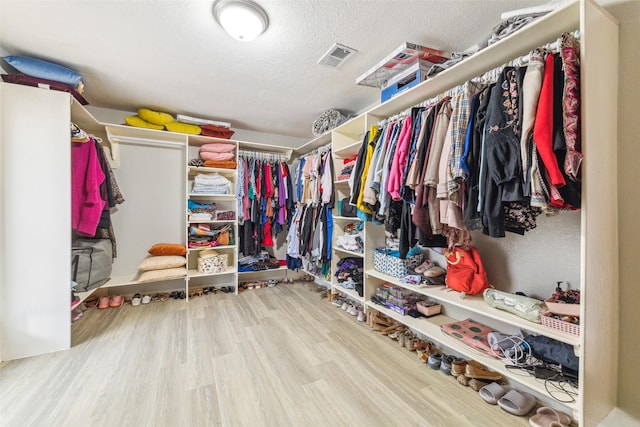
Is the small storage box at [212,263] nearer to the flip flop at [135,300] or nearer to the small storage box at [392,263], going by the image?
the flip flop at [135,300]

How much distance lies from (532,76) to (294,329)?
7.34ft

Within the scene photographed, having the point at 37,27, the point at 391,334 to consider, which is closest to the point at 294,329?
the point at 391,334

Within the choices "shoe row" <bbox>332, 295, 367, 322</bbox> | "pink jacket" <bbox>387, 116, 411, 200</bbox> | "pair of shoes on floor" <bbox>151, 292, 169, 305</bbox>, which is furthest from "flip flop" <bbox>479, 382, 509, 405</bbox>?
"pair of shoes on floor" <bbox>151, 292, 169, 305</bbox>

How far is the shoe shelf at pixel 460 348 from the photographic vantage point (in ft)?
3.80

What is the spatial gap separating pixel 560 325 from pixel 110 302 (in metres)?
3.65

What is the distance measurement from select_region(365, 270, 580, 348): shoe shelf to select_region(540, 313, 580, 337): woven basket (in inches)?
0.8

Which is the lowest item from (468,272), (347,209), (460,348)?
(460,348)

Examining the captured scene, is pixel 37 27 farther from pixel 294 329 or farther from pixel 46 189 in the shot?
pixel 294 329

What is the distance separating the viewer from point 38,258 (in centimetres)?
177

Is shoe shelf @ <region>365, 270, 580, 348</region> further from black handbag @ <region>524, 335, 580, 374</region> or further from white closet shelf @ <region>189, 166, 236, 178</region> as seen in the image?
white closet shelf @ <region>189, 166, 236, 178</region>

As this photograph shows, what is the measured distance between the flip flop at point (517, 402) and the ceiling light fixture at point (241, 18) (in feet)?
8.13

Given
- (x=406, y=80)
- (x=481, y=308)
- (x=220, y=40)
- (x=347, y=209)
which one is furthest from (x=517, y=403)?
(x=220, y=40)

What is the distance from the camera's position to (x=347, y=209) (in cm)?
256

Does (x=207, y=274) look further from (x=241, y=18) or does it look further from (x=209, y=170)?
(x=241, y=18)
